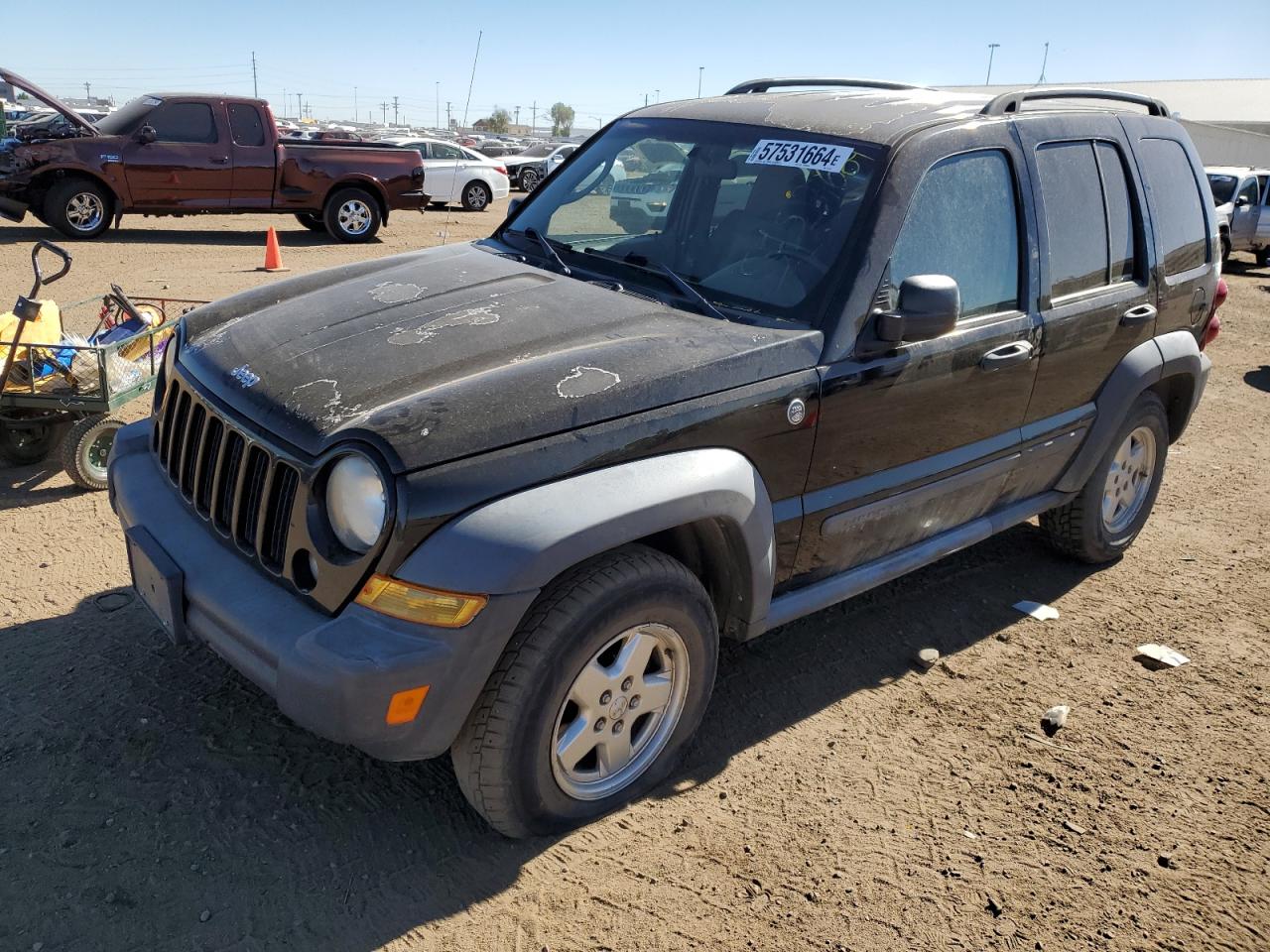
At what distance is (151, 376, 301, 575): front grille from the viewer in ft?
9.11

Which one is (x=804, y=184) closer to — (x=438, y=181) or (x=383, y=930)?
(x=383, y=930)

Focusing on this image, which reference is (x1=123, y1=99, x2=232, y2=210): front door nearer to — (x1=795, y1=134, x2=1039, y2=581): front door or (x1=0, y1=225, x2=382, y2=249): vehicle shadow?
(x1=0, y1=225, x2=382, y2=249): vehicle shadow

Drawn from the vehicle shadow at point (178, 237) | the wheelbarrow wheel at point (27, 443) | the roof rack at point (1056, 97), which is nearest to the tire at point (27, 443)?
the wheelbarrow wheel at point (27, 443)

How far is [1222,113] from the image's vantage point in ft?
156

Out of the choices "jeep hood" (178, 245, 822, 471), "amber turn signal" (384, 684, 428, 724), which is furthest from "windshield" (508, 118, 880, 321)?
"amber turn signal" (384, 684, 428, 724)

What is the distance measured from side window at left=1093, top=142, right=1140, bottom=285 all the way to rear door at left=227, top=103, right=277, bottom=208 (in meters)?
12.6

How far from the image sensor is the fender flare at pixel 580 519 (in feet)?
8.16

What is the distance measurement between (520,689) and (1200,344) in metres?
4.03

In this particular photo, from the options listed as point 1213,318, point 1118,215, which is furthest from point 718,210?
point 1213,318

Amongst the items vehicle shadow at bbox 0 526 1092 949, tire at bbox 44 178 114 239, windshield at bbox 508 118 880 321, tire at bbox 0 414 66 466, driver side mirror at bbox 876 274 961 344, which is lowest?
vehicle shadow at bbox 0 526 1092 949

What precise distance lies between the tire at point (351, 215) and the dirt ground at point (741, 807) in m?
11.1

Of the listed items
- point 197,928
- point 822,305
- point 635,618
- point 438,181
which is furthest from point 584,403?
point 438,181

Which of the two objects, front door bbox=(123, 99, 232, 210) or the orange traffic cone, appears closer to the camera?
the orange traffic cone

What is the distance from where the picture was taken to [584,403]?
2.75 m
